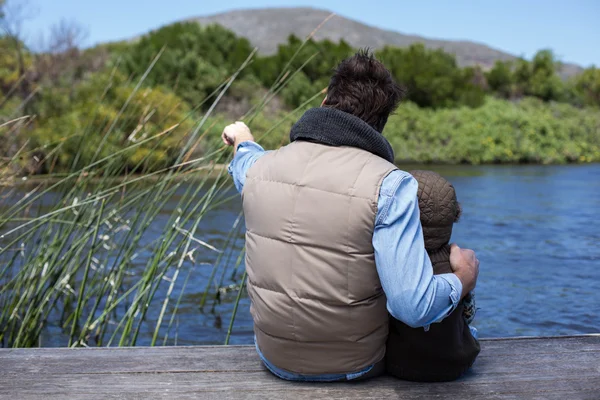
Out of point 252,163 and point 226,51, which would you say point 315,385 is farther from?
point 226,51

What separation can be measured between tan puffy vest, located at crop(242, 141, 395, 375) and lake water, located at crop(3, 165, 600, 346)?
9.05 feet

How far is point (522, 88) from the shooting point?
24.9 m

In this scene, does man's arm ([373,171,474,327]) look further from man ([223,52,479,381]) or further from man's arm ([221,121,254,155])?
man's arm ([221,121,254,155])

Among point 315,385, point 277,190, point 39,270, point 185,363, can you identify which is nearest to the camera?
point 277,190

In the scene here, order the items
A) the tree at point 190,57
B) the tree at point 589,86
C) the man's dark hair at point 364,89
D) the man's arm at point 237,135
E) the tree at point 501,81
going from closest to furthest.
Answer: the man's dark hair at point 364,89, the man's arm at point 237,135, the tree at point 190,57, the tree at point 501,81, the tree at point 589,86

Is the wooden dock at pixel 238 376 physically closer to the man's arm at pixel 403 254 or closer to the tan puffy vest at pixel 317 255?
the tan puffy vest at pixel 317 255

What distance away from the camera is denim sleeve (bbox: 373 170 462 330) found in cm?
164

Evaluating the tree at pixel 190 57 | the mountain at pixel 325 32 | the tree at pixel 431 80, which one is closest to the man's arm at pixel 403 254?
the tree at pixel 190 57

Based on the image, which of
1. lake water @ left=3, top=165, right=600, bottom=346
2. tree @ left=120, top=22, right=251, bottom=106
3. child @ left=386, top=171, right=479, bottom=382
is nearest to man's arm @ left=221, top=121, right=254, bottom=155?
child @ left=386, top=171, right=479, bottom=382

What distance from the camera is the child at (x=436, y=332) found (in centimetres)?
178

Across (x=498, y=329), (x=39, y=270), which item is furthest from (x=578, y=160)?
(x=39, y=270)

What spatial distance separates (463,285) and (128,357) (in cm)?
95

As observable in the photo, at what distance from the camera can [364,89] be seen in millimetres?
1767

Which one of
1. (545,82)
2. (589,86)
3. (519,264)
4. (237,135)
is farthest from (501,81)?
(237,135)
